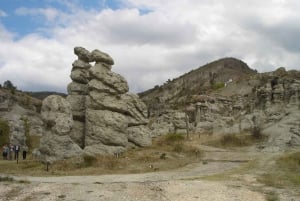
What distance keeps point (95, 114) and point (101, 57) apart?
202 inches

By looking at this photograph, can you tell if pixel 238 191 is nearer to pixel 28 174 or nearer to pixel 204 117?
pixel 28 174

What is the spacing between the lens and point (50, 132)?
3061cm

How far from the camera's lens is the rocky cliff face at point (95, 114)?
30.8 m

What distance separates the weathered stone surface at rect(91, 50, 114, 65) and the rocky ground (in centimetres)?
1262

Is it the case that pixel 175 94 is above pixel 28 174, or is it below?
above

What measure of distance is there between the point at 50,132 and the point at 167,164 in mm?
8019

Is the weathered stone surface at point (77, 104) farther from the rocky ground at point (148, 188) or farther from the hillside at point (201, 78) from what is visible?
the hillside at point (201, 78)

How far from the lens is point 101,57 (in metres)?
35.7

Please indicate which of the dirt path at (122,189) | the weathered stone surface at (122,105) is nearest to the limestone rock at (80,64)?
the weathered stone surface at (122,105)

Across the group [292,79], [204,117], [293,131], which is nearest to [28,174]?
[293,131]

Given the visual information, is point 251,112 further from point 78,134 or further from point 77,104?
point 78,134

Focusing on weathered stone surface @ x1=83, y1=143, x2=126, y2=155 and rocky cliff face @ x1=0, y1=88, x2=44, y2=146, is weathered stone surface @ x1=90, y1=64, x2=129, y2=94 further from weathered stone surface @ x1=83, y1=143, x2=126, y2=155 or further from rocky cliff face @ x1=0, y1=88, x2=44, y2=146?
rocky cliff face @ x1=0, y1=88, x2=44, y2=146

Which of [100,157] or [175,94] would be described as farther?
[175,94]

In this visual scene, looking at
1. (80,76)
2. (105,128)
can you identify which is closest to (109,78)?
(80,76)
